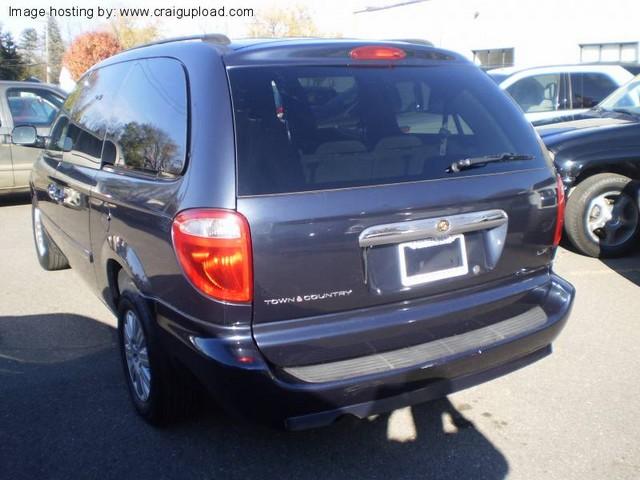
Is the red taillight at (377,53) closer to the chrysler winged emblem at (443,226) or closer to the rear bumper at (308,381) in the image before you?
the chrysler winged emblem at (443,226)

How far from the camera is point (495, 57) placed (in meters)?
27.6

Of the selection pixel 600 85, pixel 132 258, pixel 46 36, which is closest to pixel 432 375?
pixel 132 258

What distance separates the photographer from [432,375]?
274 centimetres

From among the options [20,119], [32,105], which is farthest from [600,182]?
[32,105]

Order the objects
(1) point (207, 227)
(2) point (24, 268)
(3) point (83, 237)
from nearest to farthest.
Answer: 1. (1) point (207, 227)
2. (3) point (83, 237)
3. (2) point (24, 268)

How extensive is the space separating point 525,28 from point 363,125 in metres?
25.4

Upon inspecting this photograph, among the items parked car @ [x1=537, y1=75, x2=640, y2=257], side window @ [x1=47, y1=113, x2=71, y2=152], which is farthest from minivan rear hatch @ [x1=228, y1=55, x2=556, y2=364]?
parked car @ [x1=537, y1=75, x2=640, y2=257]

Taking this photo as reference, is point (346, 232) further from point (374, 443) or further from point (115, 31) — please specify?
point (115, 31)

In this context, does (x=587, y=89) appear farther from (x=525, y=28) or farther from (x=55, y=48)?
(x=55, y=48)

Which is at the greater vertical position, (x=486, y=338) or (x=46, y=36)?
(x=46, y=36)

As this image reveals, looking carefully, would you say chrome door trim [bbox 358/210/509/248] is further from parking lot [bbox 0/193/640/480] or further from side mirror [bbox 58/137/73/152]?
side mirror [bbox 58/137/73/152]

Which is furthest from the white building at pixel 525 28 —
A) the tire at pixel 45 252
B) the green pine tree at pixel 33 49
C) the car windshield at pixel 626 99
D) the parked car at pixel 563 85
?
the green pine tree at pixel 33 49

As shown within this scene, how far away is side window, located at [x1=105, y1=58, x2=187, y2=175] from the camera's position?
2898mm

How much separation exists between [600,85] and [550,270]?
7.41 meters
